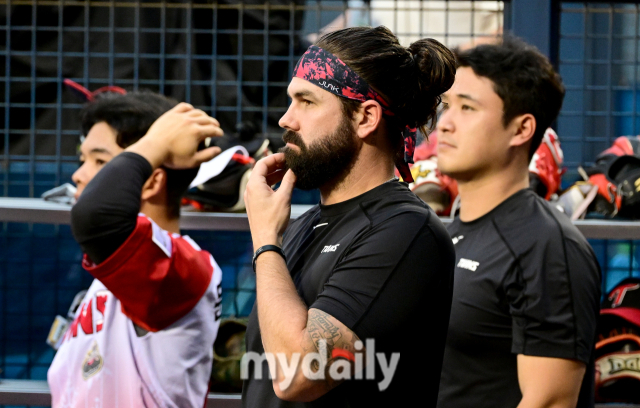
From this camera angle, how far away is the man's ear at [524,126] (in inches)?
98.0

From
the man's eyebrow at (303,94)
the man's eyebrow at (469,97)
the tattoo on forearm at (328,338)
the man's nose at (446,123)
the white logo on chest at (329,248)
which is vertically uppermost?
the man's eyebrow at (469,97)

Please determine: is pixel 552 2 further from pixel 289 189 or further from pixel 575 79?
pixel 289 189

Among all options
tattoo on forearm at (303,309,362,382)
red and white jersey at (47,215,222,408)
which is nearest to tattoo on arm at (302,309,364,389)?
tattoo on forearm at (303,309,362,382)

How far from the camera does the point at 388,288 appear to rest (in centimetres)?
147

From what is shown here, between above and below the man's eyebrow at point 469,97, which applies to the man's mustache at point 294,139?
below

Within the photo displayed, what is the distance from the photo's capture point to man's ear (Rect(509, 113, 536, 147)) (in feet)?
8.17

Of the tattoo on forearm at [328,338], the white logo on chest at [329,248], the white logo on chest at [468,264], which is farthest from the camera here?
the white logo on chest at [468,264]

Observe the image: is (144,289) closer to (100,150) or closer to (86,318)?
(86,318)

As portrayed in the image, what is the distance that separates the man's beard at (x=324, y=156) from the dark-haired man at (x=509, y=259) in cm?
78

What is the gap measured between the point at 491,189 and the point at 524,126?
247mm

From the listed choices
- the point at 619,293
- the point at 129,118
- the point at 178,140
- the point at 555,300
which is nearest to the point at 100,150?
the point at 129,118

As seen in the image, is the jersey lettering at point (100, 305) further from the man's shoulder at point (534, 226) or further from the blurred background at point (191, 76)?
the man's shoulder at point (534, 226)

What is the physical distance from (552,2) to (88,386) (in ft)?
7.82

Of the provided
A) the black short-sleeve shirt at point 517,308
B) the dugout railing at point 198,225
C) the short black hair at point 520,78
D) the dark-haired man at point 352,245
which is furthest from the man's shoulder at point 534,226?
the dark-haired man at point 352,245
